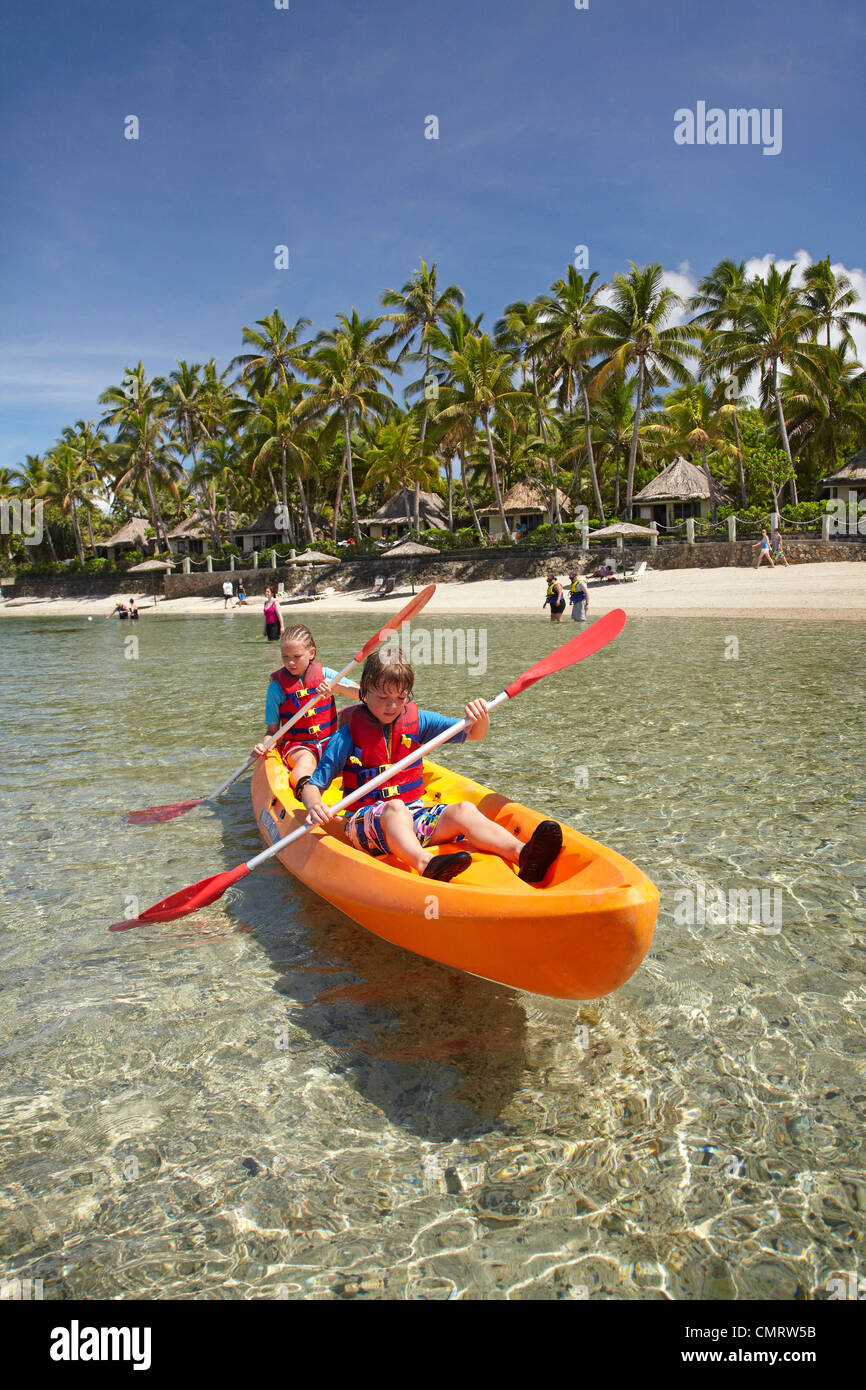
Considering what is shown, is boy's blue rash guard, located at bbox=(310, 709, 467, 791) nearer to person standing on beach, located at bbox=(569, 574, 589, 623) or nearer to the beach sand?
person standing on beach, located at bbox=(569, 574, 589, 623)

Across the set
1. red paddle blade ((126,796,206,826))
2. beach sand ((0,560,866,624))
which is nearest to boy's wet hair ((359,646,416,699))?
red paddle blade ((126,796,206,826))

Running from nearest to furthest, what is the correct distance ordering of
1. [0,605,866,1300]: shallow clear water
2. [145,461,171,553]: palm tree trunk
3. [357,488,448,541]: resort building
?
[0,605,866,1300]: shallow clear water, [357,488,448,541]: resort building, [145,461,171,553]: palm tree trunk

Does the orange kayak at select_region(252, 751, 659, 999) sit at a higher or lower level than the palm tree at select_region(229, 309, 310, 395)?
lower

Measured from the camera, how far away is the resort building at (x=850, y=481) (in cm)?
3638

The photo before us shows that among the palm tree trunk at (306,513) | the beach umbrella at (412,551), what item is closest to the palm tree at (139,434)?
the palm tree trunk at (306,513)

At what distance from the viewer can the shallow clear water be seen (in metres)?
2.60

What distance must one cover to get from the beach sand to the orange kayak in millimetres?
19260

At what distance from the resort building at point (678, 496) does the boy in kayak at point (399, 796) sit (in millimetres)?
36020

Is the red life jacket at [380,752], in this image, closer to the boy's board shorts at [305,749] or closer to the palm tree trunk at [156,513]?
the boy's board shorts at [305,749]

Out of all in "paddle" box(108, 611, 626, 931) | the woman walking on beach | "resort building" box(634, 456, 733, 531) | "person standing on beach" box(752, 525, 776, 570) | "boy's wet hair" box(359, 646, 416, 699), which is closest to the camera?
"boy's wet hair" box(359, 646, 416, 699)

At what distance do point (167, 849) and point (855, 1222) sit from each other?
5074mm

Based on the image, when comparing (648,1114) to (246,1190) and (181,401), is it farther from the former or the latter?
(181,401)

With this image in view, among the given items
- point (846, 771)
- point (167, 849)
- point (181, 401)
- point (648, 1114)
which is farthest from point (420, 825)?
point (181, 401)

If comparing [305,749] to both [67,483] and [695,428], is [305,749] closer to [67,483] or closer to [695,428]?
[695,428]
